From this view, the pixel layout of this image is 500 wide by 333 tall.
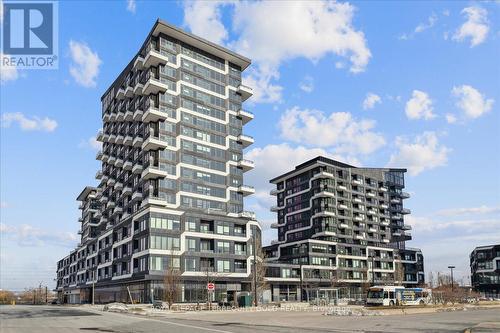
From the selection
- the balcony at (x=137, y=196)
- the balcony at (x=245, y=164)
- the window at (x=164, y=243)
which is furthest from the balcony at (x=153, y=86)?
the window at (x=164, y=243)

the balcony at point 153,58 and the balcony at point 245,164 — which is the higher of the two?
the balcony at point 153,58

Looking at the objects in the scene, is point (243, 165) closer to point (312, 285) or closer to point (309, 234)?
point (312, 285)

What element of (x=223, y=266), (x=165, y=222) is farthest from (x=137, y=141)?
(x=223, y=266)

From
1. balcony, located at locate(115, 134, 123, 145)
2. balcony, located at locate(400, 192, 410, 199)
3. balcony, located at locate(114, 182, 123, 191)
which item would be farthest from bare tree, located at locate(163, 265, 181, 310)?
balcony, located at locate(400, 192, 410, 199)

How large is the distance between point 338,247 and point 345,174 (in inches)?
1023

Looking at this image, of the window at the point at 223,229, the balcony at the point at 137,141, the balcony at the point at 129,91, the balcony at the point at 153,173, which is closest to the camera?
the balcony at the point at 153,173

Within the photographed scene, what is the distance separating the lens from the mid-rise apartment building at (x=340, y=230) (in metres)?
136

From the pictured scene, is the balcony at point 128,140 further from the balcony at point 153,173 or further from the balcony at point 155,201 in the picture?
the balcony at point 155,201

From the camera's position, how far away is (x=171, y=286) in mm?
70812

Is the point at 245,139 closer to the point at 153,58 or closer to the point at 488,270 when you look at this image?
the point at 153,58

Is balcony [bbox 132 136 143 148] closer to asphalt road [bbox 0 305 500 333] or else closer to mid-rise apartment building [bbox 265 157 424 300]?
mid-rise apartment building [bbox 265 157 424 300]

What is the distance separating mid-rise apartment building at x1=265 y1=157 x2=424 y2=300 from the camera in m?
136

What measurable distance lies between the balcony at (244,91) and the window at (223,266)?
3926 centimetres

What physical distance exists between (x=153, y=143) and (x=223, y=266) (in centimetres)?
2725
